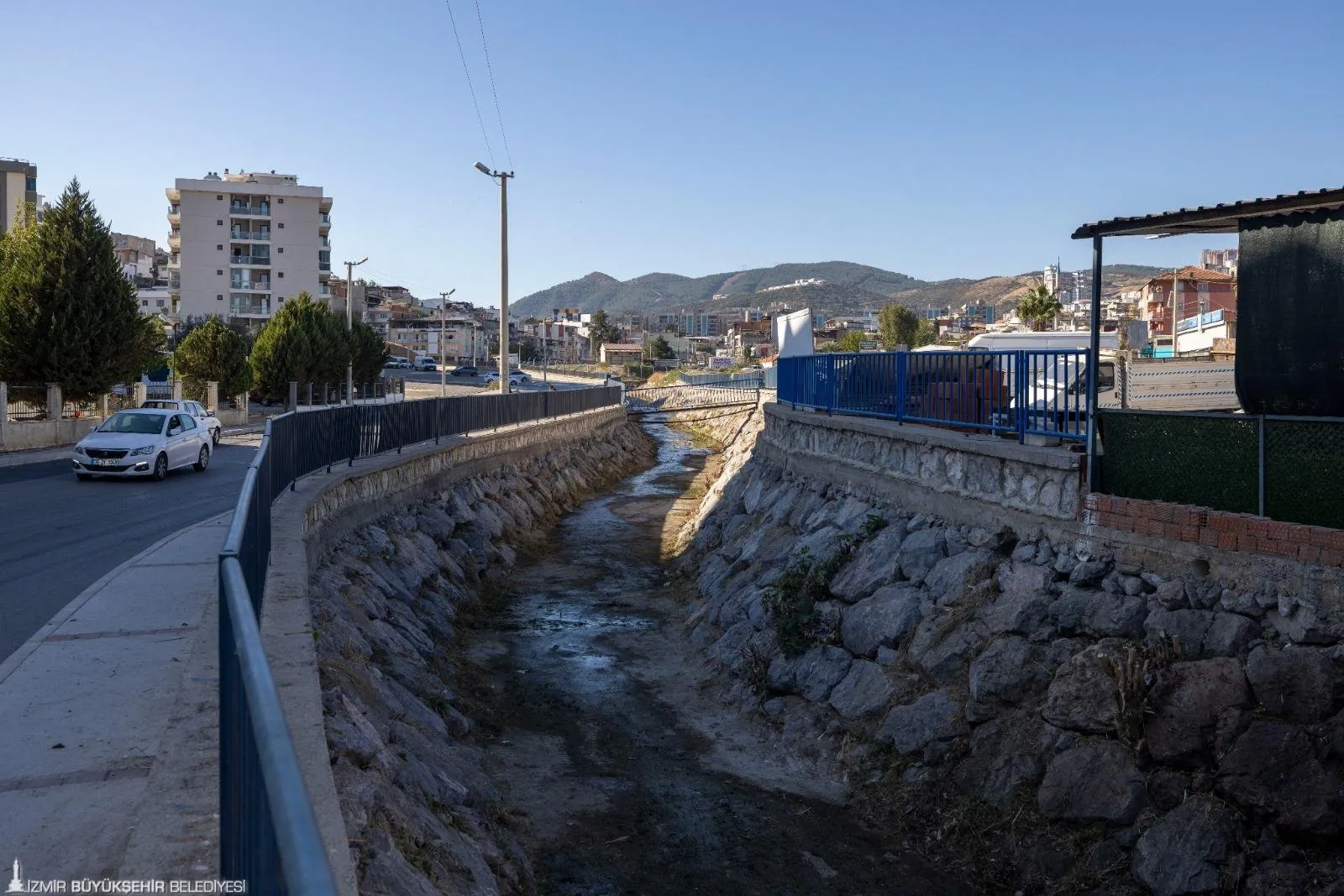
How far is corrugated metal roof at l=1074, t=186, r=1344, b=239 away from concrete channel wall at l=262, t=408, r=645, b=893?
754 centimetres

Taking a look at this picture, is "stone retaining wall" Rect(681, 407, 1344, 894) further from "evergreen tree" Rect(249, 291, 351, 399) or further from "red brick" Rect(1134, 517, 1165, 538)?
"evergreen tree" Rect(249, 291, 351, 399)

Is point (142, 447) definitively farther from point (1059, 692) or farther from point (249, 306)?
point (249, 306)

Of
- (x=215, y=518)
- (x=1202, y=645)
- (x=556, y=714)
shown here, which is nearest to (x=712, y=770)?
(x=556, y=714)

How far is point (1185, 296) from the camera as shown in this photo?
64.6 meters

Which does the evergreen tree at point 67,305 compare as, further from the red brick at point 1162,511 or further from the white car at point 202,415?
the red brick at point 1162,511

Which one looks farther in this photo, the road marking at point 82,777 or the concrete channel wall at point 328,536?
the road marking at point 82,777

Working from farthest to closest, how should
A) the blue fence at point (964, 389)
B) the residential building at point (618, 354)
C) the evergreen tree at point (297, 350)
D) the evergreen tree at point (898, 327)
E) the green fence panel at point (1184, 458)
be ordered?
the residential building at point (618, 354), the evergreen tree at point (898, 327), the evergreen tree at point (297, 350), the blue fence at point (964, 389), the green fence panel at point (1184, 458)

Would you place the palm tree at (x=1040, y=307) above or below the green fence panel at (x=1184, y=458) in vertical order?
above

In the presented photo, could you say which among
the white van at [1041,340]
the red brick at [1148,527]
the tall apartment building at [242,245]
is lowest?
the red brick at [1148,527]

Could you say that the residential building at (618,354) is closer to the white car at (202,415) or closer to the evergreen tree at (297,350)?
the evergreen tree at (297,350)

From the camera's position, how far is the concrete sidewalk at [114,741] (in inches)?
177

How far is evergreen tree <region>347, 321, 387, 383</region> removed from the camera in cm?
6606

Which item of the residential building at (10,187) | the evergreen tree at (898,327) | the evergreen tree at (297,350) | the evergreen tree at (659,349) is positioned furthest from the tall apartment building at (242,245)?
the evergreen tree at (659,349)

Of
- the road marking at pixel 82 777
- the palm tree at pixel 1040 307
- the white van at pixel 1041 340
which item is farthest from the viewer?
the palm tree at pixel 1040 307
